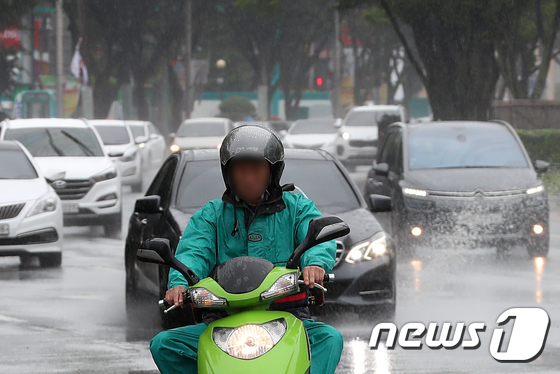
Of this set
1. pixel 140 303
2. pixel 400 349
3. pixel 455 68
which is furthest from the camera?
pixel 455 68

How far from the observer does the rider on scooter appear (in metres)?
4.00

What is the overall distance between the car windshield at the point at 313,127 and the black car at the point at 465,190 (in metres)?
18.9

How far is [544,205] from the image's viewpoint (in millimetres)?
12898

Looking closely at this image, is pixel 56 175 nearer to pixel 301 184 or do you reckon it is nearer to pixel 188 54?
pixel 301 184

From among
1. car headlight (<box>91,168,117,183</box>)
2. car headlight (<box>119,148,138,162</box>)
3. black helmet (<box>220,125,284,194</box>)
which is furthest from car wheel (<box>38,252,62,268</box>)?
car headlight (<box>119,148,138,162</box>)

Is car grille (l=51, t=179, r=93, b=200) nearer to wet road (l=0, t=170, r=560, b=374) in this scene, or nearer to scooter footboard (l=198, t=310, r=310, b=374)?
wet road (l=0, t=170, r=560, b=374)

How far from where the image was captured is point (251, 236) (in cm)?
427

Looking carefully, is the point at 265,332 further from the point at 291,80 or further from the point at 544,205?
the point at 291,80

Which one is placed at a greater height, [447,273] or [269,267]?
[269,267]

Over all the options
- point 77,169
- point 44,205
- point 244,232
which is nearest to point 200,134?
point 77,169

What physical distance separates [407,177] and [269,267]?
32.5 feet

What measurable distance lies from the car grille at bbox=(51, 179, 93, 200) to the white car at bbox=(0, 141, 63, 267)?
8.82ft

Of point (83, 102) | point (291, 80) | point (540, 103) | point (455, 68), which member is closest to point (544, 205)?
point (455, 68)

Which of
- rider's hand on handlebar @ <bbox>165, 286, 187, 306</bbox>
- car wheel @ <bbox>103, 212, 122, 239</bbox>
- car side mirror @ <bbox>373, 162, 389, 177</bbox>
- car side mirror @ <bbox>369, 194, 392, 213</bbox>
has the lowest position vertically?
car wheel @ <bbox>103, 212, 122, 239</bbox>
